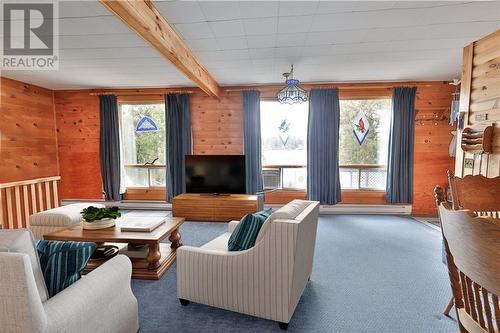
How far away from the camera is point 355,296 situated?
7.35ft

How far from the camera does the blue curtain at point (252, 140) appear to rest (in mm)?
4875

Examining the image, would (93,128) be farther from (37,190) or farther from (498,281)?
(498,281)

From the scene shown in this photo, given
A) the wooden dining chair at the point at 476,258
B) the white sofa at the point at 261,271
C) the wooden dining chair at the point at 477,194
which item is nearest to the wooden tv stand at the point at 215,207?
the white sofa at the point at 261,271

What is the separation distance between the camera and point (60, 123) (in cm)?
530

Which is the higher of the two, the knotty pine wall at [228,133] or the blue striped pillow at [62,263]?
the knotty pine wall at [228,133]

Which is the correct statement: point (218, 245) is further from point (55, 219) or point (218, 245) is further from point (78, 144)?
point (78, 144)

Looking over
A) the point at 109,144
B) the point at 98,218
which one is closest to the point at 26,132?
the point at 109,144

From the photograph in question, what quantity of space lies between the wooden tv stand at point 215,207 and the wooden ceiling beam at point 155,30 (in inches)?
78.8

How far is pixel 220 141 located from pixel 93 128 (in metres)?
2.63

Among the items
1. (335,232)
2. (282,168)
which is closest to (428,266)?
(335,232)

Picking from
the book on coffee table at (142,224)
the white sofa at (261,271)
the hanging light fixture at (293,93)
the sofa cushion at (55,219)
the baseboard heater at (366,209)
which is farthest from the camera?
the baseboard heater at (366,209)

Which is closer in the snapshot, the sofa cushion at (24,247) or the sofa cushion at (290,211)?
the sofa cushion at (24,247)

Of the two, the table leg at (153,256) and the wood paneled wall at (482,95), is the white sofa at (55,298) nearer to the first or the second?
the table leg at (153,256)

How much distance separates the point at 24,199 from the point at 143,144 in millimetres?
2113
